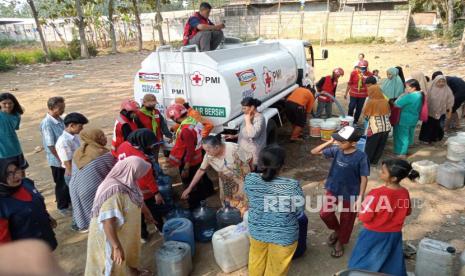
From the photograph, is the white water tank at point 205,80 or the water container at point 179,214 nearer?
the water container at point 179,214

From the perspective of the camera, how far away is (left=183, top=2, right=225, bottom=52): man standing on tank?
6336mm

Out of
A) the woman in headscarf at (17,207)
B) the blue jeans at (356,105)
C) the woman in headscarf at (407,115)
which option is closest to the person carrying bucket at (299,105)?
the blue jeans at (356,105)

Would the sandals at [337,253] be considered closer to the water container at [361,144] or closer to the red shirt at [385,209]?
the red shirt at [385,209]

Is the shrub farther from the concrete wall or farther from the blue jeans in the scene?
the blue jeans

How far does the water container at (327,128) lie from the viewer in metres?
7.08

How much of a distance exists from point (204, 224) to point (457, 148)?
16.1 ft

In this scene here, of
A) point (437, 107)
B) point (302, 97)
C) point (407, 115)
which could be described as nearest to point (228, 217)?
point (302, 97)

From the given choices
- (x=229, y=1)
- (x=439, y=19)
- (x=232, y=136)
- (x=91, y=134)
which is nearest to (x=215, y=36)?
(x=232, y=136)

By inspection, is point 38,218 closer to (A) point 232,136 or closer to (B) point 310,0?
(A) point 232,136

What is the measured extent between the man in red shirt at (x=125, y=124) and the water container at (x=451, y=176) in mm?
4768

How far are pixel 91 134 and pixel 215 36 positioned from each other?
11.6 ft

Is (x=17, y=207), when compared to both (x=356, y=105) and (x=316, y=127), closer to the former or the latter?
(x=316, y=127)

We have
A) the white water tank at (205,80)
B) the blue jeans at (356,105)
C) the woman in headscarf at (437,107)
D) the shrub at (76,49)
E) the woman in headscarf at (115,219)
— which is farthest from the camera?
the shrub at (76,49)

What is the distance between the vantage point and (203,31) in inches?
249
